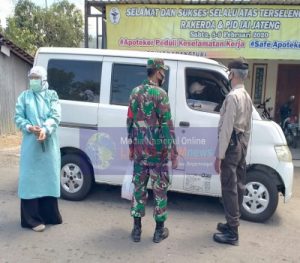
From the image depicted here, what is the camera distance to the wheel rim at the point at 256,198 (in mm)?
4402

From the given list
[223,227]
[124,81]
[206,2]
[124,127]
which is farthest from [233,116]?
[206,2]

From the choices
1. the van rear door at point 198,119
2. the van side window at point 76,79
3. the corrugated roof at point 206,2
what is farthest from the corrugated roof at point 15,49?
the van rear door at point 198,119

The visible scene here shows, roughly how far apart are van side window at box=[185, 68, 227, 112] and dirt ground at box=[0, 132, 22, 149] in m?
6.58

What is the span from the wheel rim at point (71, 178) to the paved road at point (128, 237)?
206 millimetres

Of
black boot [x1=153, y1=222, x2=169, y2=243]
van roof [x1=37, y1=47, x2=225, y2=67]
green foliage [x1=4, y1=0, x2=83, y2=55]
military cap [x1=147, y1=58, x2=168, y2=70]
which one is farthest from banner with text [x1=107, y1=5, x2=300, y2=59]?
green foliage [x1=4, y1=0, x2=83, y2=55]

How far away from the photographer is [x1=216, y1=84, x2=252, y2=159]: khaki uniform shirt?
360cm

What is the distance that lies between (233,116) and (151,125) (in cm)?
84

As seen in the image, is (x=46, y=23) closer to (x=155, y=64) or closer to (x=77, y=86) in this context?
(x=77, y=86)

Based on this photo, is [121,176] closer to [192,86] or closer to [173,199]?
[173,199]

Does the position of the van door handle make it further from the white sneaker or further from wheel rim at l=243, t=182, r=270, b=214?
the white sneaker

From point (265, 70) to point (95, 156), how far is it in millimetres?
7973

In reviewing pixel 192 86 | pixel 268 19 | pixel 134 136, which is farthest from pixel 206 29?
pixel 134 136

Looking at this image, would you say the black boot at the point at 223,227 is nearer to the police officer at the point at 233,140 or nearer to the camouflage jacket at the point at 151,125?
the police officer at the point at 233,140

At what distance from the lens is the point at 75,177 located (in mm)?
4934
